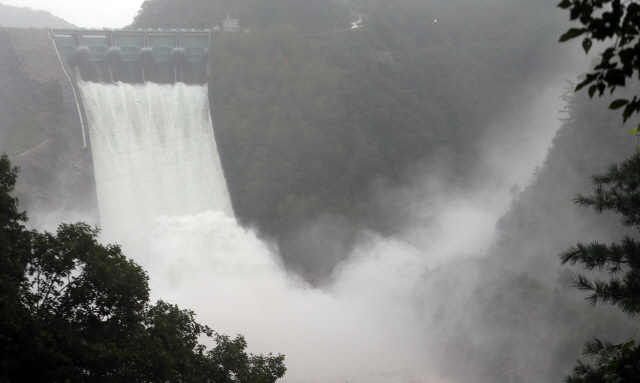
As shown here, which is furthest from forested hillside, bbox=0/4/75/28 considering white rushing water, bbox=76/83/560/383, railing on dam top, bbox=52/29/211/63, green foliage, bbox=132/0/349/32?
white rushing water, bbox=76/83/560/383

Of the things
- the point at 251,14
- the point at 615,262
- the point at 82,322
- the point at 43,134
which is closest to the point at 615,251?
the point at 615,262

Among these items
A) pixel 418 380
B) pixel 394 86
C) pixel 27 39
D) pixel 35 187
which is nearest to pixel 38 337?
pixel 418 380

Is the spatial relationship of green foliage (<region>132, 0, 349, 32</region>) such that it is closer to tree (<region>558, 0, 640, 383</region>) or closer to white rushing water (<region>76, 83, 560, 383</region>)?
white rushing water (<region>76, 83, 560, 383</region>)

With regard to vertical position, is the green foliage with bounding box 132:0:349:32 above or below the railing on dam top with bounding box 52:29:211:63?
above

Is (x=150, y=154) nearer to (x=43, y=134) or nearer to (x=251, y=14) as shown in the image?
(x=43, y=134)

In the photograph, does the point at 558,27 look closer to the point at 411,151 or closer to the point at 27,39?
the point at 411,151

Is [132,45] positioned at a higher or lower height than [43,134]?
higher
